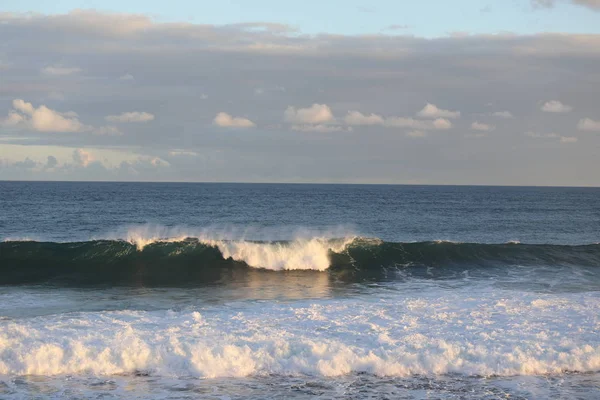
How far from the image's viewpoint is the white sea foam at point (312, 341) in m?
10.1

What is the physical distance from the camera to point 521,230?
41.5 m

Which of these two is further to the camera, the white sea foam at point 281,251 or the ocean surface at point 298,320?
the white sea foam at point 281,251

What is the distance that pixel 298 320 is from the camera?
42.7ft

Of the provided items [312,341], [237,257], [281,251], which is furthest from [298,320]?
[237,257]

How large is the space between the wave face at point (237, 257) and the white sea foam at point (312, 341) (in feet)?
23.4

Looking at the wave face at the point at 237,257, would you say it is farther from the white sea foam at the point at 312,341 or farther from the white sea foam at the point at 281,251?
the white sea foam at the point at 312,341

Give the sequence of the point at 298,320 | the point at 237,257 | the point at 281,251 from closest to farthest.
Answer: the point at 298,320 → the point at 281,251 → the point at 237,257

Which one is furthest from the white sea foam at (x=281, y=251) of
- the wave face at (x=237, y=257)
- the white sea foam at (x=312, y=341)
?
the white sea foam at (x=312, y=341)

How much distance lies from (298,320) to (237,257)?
1036 centimetres

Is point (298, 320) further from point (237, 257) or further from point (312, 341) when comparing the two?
point (237, 257)

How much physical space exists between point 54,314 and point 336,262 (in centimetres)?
1184

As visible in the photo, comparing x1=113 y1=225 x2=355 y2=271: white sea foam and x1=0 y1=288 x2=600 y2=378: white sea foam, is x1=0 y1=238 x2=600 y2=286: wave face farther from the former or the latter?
x1=0 y1=288 x2=600 y2=378: white sea foam

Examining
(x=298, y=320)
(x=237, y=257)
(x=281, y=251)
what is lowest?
(x=298, y=320)

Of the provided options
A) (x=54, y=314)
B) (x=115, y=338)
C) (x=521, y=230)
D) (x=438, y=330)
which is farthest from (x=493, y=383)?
(x=521, y=230)
